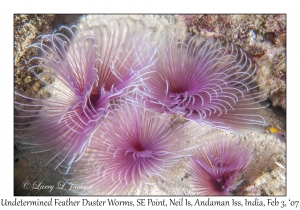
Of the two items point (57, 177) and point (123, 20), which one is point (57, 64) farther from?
point (57, 177)

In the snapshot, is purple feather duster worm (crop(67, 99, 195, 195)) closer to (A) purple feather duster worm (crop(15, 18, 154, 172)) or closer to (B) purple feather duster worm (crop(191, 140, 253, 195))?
(A) purple feather duster worm (crop(15, 18, 154, 172))

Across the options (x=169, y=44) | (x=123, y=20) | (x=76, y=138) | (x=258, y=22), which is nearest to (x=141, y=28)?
(x=123, y=20)

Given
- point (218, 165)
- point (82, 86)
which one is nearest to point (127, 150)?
point (82, 86)

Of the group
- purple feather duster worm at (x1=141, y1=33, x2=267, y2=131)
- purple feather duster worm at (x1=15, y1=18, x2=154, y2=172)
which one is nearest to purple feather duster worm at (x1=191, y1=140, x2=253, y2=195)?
purple feather duster worm at (x1=141, y1=33, x2=267, y2=131)

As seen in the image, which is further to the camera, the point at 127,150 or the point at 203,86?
the point at 203,86

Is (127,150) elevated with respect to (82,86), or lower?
lower

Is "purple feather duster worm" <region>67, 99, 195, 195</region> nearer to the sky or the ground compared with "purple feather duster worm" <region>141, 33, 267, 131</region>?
nearer to the ground

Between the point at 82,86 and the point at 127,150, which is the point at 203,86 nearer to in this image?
the point at 127,150
